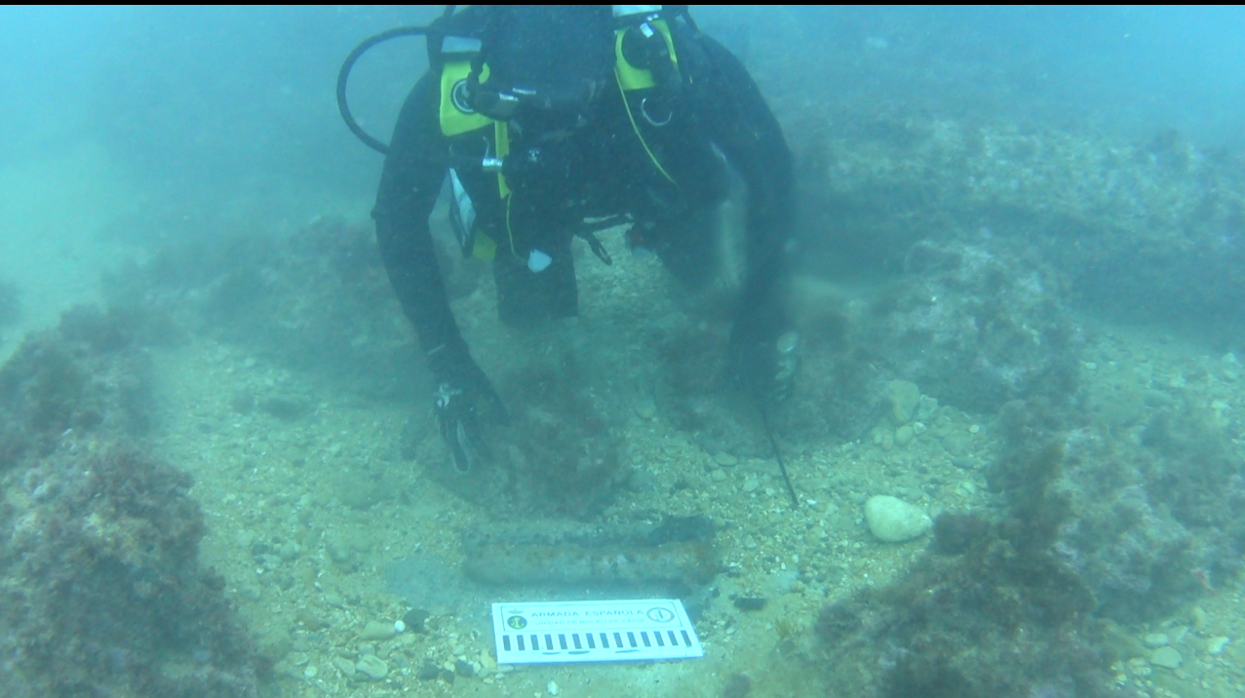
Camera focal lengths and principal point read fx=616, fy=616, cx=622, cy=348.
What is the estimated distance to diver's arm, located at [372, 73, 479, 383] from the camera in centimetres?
373

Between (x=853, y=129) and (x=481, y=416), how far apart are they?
624 cm

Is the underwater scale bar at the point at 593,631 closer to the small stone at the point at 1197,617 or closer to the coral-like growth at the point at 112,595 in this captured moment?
the coral-like growth at the point at 112,595

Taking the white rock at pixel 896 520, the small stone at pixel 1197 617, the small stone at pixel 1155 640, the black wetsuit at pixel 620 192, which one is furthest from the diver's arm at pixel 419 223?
the small stone at pixel 1197 617

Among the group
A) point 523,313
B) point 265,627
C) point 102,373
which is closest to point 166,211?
point 102,373

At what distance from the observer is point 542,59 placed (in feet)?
10.1

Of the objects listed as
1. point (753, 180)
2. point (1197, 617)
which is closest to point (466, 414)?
point (753, 180)

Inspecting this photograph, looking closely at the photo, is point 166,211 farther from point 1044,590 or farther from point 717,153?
point 1044,590

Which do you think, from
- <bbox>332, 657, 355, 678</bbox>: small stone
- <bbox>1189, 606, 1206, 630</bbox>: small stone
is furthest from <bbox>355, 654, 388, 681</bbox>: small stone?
<bbox>1189, 606, 1206, 630</bbox>: small stone

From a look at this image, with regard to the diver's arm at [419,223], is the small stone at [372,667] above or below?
below

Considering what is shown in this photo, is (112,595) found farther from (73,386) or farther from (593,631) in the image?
(73,386)

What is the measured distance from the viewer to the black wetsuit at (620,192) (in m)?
3.49

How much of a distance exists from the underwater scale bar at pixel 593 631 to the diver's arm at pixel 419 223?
1670mm

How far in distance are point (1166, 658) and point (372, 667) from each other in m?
3.82

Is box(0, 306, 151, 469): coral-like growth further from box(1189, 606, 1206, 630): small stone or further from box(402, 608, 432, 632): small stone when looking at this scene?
box(1189, 606, 1206, 630): small stone
